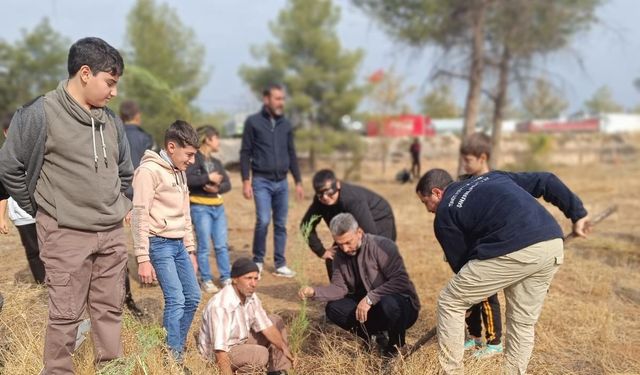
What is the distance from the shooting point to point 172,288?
142 inches

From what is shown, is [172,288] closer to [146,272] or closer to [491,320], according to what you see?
[146,272]

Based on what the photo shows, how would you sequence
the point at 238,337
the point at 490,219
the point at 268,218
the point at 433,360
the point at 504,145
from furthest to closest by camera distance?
the point at 504,145, the point at 268,218, the point at 238,337, the point at 433,360, the point at 490,219

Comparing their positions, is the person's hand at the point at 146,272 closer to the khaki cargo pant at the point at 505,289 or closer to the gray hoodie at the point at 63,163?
the gray hoodie at the point at 63,163

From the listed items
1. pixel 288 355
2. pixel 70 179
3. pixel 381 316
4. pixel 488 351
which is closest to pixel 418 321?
pixel 381 316

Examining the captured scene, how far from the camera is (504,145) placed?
37094mm

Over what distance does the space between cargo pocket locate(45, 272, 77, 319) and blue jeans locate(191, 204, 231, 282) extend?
2.49m

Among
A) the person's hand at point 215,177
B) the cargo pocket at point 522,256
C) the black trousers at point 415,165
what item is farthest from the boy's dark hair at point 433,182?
the black trousers at point 415,165

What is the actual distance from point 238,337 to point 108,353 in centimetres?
84

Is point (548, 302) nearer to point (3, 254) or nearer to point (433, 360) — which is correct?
point (433, 360)

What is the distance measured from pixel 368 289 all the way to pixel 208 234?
1912mm

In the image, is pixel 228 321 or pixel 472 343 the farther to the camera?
pixel 472 343

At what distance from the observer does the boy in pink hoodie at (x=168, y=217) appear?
3.52m

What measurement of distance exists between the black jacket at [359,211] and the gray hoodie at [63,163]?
6.88 ft

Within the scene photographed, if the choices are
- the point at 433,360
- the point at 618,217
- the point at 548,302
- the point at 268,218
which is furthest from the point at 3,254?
the point at 618,217
